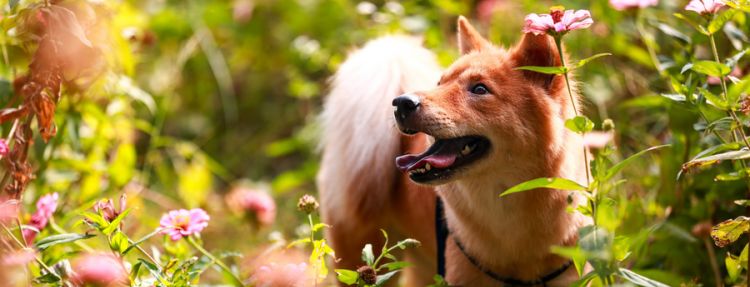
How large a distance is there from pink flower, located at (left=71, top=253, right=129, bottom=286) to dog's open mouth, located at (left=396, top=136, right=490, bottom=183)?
75 cm

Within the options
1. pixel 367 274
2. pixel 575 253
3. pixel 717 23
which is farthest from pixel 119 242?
pixel 717 23

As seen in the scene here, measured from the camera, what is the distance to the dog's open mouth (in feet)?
7.30

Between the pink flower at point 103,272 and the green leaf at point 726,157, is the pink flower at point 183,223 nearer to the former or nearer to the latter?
the pink flower at point 103,272

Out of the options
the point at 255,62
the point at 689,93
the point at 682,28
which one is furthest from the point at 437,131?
the point at 255,62

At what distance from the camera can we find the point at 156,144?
12.3 feet

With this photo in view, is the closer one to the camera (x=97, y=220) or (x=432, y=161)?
(x=97, y=220)

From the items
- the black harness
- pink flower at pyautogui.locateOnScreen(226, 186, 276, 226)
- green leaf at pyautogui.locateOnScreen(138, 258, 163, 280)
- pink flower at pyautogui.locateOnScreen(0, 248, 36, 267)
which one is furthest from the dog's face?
pink flower at pyautogui.locateOnScreen(226, 186, 276, 226)

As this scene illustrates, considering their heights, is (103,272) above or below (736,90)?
below

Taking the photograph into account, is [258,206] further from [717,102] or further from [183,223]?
[717,102]

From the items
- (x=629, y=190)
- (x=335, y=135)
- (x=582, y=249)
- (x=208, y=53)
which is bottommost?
(x=629, y=190)

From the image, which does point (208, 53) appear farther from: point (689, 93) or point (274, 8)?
point (689, 93)

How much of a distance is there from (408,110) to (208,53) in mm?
2602

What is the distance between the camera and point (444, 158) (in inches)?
89.0

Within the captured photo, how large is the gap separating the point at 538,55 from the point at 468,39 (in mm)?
393
